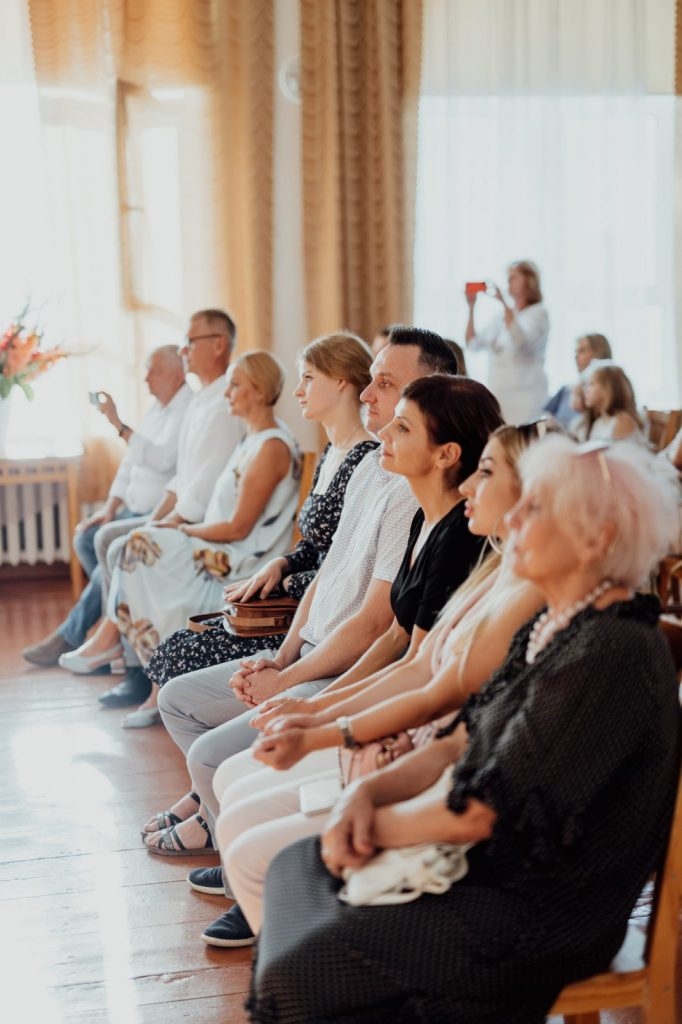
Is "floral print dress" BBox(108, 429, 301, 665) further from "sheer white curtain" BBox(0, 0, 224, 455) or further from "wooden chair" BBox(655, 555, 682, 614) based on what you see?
"sheer white curtain" BBox(0, 0, 224, 455)

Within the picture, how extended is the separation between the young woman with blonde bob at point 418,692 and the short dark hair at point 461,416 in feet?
0.69

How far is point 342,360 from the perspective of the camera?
2996 millimetres

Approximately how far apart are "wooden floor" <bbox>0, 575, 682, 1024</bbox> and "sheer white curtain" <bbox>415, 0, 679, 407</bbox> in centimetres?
360

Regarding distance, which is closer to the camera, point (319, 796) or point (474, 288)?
point (319, 796)

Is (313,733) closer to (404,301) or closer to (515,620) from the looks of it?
(515,620)

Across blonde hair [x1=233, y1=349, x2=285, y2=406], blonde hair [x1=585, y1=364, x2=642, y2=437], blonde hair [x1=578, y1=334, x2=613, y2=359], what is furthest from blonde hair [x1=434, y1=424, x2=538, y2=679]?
blonde hair [x1=578, y1=334, x2=613, y2=359]

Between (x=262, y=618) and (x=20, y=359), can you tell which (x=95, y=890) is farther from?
(x=20, y=359)

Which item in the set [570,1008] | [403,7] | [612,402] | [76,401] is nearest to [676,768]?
[570,1008]

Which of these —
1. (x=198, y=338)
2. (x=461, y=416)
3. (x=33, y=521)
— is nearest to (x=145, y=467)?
(x=198, y=338)

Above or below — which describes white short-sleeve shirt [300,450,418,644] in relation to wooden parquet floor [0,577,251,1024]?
above

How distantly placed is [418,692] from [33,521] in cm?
495

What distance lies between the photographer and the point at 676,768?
5.01 feet

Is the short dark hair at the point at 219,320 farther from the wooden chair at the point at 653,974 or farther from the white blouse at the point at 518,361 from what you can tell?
the wooden chair at the point at 653,974

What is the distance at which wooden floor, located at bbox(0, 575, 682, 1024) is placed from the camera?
2.24 meters
